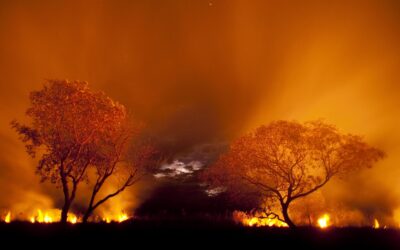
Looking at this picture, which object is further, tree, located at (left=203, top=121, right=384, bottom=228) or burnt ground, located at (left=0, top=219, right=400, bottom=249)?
tree, located at (left=203, top=121, right=384, bottom=228)

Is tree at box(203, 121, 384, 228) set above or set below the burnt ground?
above

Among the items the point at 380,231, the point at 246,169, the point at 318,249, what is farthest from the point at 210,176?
the point at 318,249

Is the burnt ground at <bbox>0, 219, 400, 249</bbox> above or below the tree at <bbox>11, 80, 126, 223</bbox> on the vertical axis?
below

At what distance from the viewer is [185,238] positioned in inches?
899

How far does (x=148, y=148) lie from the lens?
42.6 metres

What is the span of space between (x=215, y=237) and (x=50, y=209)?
105 ft

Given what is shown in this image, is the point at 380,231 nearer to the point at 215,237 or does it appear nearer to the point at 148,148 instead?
the point at 215,237

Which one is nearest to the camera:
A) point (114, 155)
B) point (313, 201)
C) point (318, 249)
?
point (318, 249)

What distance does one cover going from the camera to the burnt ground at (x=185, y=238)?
21016mm

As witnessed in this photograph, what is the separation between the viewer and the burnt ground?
21.0 m

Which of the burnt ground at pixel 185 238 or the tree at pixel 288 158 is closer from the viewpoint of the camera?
the burnt ground at pixel 185 238

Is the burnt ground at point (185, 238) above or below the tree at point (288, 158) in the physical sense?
below

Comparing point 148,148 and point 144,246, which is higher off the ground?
point 148,148

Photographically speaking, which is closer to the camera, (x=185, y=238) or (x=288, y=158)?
(x=185, y=238)
